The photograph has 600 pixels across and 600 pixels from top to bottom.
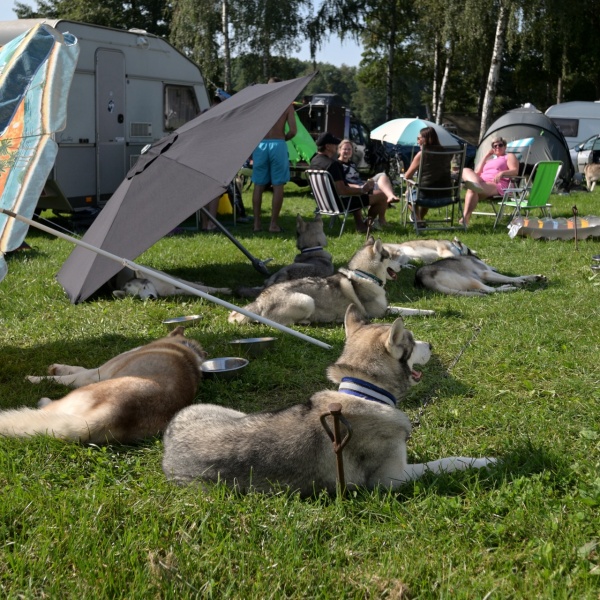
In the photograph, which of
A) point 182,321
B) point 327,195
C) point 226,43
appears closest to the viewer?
point 182,321

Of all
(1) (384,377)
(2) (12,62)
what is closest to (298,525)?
(1) (384,377)

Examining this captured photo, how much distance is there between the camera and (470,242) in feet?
35.4

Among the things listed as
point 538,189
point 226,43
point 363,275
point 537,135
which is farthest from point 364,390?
point 226,43

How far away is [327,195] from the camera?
1133cm

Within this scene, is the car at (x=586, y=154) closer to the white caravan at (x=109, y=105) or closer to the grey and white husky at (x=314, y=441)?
the white caravan at (x=109, y=105)

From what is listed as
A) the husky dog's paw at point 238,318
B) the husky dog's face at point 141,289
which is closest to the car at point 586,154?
the husky dog's face at point 141,289

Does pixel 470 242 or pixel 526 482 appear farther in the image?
pixel 470 242

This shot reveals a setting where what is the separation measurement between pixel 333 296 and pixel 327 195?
5.07 m

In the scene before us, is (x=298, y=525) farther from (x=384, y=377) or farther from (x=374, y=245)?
(x=374, y=245)

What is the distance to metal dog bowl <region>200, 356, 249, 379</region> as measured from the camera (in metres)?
4.80

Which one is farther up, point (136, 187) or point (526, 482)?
point (136, 187)

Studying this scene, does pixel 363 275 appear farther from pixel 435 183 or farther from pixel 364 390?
pixel 435 183

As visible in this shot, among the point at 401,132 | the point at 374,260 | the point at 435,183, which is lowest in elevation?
the point at 374,260

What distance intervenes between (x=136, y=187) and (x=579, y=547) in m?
5.29
